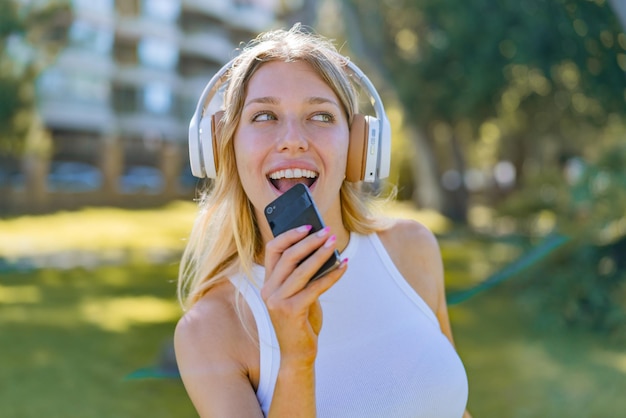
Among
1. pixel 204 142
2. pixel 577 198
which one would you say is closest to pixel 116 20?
pixel 577 198

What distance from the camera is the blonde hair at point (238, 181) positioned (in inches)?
62.7

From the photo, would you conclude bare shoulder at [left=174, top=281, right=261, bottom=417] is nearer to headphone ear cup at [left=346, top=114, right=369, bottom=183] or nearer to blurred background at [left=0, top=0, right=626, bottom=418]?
headphone ear cup at [left=346, top=114, right=369, bottom=183]

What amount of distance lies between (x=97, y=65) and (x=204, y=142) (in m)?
33.3

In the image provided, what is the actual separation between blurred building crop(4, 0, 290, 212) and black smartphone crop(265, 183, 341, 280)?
1915 centimetres

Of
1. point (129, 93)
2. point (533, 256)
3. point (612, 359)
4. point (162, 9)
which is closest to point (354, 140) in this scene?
point (612, 359)

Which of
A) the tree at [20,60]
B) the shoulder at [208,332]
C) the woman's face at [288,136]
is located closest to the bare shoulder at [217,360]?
the shoulder at [208,332]

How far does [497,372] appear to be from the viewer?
619 cm

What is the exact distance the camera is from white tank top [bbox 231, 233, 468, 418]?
1.50 metres

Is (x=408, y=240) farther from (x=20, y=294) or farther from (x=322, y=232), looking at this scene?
(x=20, y=294)

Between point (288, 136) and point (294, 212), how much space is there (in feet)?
0.92

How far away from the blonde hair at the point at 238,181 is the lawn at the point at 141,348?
1049mm

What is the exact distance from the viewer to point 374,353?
1578mm

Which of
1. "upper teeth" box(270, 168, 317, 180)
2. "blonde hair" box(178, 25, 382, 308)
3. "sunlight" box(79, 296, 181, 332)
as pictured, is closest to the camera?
"upper teeth" box(270, 168, 317, 180)

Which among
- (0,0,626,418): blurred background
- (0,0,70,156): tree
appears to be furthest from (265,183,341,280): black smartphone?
(0,0,70,156): tree
